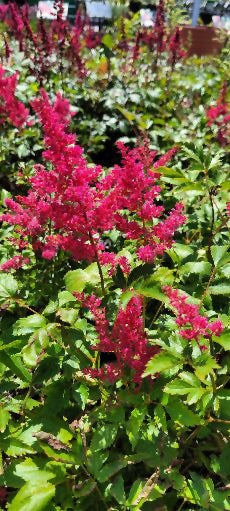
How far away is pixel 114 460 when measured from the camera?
1531 mm

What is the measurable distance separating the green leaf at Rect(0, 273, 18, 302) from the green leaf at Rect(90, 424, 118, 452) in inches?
28.4

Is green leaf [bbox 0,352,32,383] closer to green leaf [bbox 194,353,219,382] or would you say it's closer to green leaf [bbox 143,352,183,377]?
green leaf [bbox 143,352,183,377]

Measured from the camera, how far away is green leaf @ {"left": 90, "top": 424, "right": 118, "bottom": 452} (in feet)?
4.86

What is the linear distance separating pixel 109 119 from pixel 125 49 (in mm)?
1309

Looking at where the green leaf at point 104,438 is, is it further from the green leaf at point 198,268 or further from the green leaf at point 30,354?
the green leaf at point 198,268

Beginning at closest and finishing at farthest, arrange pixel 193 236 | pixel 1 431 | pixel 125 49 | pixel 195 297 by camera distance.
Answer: pixel 1 431 → pixel 195 297 → pixel 193 236 → pixel 125 49

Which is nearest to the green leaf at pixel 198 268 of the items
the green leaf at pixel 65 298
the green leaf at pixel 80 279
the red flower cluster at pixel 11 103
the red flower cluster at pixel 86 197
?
the red flower cluster at pixel 86 197

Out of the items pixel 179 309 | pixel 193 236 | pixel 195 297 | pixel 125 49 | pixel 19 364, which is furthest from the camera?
pixel 125 49

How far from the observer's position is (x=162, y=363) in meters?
1.36

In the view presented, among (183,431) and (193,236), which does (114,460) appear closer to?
(183,431)

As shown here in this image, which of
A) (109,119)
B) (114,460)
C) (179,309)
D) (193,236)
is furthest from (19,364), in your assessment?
(109,119)

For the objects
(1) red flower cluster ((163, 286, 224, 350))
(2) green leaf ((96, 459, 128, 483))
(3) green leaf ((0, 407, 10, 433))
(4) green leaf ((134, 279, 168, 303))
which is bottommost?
(2) green leaf ((96, 459, 128, 483))

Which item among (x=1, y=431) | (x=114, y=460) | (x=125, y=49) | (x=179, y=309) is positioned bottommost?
(x=114, y=460)

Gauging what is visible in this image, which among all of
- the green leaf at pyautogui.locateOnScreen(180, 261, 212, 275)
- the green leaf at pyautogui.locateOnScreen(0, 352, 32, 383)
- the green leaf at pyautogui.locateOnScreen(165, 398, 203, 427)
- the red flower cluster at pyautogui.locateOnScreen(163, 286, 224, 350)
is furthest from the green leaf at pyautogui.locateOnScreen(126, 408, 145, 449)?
the green leaf at pyautogui.locateOnScreen(180, 261, 212, 275)
